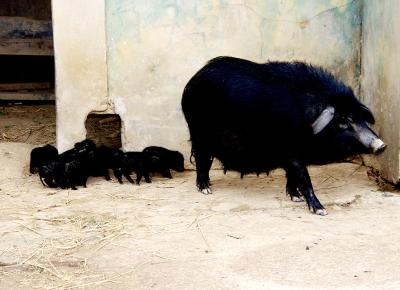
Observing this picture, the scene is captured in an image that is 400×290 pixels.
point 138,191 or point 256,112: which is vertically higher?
point 256,112

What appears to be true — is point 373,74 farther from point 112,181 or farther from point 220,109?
point 112,181

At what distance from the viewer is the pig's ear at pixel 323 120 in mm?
6164

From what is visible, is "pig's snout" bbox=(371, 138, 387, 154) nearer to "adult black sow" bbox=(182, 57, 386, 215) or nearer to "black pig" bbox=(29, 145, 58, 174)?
"adult black sow" bbox=(182, 57, 386, 215)

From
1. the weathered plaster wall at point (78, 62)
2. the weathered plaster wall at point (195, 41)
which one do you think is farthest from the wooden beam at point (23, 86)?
the weathered plaster wall at point (195, 41)

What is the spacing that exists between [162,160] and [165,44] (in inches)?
49.0

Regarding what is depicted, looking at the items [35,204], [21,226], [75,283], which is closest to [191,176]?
[35,204]

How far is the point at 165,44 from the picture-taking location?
25.1 feet

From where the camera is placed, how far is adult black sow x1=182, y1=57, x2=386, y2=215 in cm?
628

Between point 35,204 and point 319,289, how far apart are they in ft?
10.5

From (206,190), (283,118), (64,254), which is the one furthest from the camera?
(206,190)

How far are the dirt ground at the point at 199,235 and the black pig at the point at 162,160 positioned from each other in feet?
0.48

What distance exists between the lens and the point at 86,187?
7355mm

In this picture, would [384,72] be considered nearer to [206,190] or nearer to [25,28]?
[206,190]

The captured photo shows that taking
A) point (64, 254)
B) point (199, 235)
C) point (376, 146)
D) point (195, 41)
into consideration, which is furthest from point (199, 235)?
point (195, 41)
